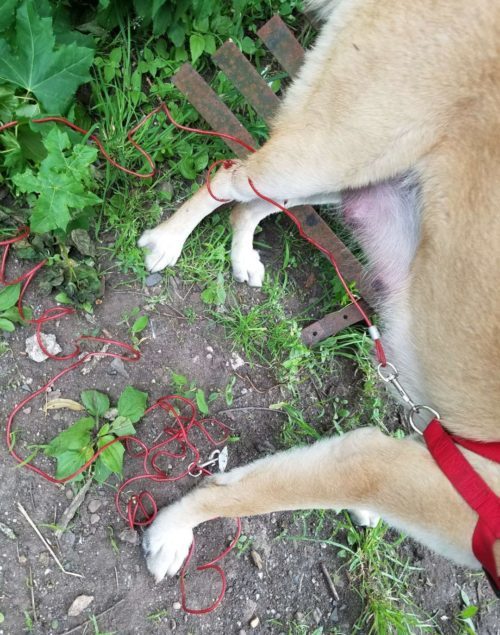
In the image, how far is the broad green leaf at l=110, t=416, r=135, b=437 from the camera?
2.42 m

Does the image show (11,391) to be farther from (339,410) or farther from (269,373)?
(339,410)

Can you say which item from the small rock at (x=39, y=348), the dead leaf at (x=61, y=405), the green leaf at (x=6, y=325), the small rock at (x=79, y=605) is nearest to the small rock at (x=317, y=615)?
the small rock at (x=79, y=605)

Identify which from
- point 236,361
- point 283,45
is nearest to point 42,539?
point 236,361

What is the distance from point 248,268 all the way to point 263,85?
89 cm

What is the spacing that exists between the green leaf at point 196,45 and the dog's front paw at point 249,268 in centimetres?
99

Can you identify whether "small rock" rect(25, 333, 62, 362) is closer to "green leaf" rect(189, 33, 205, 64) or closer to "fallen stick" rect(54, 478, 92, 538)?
"fallen stick" rect(54, 478, 92, 538)

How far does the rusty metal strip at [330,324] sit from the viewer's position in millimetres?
2859

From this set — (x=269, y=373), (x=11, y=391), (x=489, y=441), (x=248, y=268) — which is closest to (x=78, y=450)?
(x=11, y=391)

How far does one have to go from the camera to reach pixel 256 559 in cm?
265

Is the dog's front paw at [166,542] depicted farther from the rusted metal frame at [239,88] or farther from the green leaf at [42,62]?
the green leaf at [42,62]

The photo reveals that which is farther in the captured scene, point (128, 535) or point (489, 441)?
point (128, 535)

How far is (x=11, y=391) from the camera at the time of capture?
7.82 feet

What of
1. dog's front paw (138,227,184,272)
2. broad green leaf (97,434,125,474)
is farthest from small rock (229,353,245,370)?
broad green leaf (97,434,125,474)

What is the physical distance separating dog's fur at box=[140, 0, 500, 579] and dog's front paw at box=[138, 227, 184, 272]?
1.62ft
